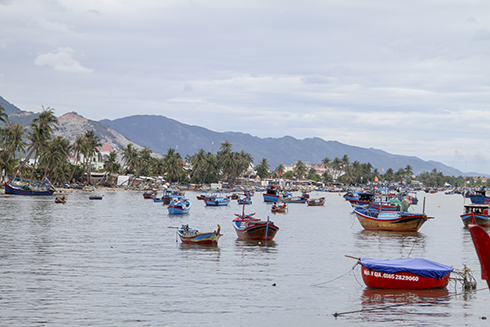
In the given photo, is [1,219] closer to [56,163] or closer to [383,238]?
[383,238]

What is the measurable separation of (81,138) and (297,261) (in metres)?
132

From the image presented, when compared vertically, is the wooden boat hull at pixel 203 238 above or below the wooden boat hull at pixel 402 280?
below

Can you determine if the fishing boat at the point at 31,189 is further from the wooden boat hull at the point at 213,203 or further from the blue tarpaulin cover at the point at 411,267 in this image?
the blue tarpaulin cover at the point at 411,267

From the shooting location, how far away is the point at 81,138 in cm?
15162

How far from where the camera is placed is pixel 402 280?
23484mm

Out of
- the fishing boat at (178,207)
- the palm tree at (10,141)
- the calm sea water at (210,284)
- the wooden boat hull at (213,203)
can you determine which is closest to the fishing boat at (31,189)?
the palm tree at (10,141)

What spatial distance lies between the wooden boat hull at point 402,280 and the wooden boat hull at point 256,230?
58.5 ft

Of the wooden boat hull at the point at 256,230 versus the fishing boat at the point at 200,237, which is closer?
the fishing boat at the point at 200,237

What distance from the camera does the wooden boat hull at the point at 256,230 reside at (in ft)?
136

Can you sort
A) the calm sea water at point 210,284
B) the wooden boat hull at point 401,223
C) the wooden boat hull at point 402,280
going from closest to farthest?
the calm sea water at point 210,284
the wooden boat hull at point 402,280
the wooden boat hull at point 401,223

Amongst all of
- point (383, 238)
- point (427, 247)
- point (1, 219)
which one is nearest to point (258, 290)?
point (427, 247)

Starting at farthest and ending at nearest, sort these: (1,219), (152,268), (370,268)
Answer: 1. (1,219)
2. (152,268)
3. (370,268)

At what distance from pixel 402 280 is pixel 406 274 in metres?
0.37

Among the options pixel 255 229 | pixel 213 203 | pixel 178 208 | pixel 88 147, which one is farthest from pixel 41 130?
pixel 255 229
